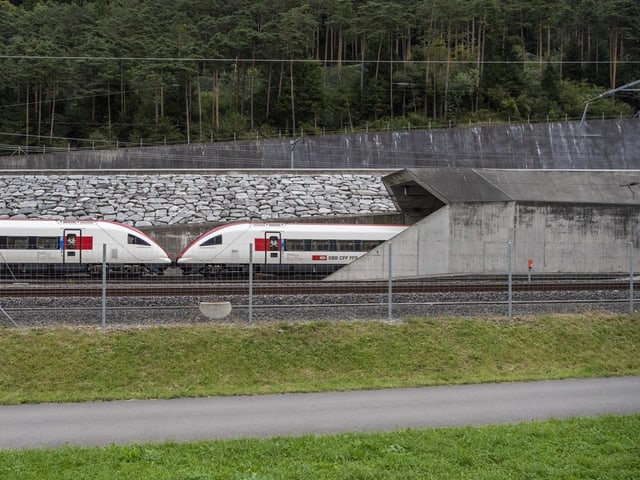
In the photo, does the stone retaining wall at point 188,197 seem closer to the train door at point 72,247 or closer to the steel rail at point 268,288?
the train door at point 72,247

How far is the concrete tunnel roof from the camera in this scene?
23691 mm

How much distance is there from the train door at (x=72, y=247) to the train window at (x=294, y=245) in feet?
26.5

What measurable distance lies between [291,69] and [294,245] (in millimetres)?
33269

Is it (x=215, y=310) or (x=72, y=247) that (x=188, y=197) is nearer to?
(x=72, y=247)

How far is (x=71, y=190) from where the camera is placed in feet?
113

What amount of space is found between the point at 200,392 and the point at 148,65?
4608 centimetres

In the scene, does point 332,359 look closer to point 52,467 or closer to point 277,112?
point 52,467

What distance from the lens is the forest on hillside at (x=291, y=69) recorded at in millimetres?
53500

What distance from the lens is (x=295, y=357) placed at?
12.5 m

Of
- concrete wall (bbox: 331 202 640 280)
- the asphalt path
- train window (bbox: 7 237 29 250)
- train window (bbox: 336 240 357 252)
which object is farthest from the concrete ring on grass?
train window (bbox: 7 237 29 250)

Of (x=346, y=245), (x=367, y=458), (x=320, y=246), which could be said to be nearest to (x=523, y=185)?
(x=346, y=245)

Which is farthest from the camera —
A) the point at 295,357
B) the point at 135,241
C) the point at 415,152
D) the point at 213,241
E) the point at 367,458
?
the point at 415,152

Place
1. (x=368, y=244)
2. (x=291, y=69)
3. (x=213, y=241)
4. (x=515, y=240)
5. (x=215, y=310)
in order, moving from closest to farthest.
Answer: (x=215, y=310), (x=515, y=240), (x=213, y=241), (x=368, y=244), (x=291, y=69)

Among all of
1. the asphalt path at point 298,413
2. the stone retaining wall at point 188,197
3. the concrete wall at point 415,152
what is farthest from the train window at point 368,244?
the concrete wall at point 415,152
